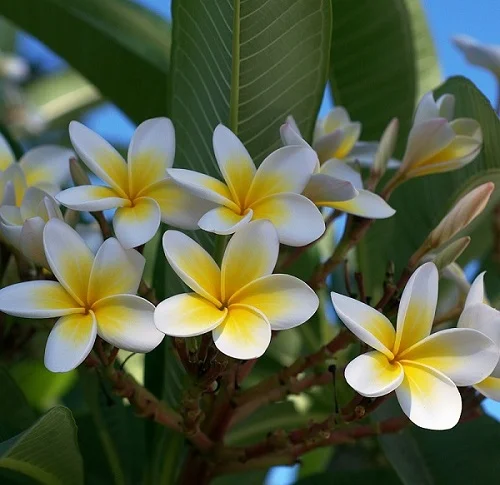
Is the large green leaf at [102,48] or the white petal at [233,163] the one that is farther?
the large green leaf at [102,48]

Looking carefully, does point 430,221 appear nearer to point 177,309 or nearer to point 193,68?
point 193,68

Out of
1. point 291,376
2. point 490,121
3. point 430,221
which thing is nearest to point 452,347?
point 291,376

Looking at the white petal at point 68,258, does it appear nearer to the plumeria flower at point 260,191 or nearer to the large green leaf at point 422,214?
the plumeria flower at point 260,191

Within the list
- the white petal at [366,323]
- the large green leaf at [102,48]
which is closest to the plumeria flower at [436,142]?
the white petal at [366,323]

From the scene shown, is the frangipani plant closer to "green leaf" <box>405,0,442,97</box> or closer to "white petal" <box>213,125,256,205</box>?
"white petal" <box>213,125,256,205</box>

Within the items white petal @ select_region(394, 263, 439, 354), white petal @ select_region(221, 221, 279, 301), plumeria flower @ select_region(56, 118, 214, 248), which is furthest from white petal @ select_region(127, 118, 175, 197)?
white petal @ select_region(394, 263, 439, 354)

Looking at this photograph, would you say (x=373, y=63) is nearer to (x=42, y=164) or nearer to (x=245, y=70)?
(x=245, y=70)
